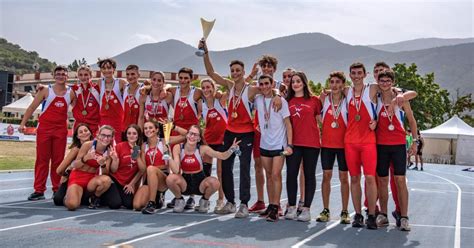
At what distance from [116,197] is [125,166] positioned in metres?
0.44

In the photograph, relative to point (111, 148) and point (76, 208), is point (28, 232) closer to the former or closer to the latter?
point (76, 208)

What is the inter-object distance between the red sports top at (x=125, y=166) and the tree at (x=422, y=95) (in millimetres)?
42479

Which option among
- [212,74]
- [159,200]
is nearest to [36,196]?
[159,200]

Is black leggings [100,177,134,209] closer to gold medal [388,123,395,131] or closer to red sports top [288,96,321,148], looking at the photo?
red sports top [288,96,321,148]

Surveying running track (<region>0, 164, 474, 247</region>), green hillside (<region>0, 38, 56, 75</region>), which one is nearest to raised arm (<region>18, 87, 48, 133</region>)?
running track (<region>0, 164, 474, 247</region>)

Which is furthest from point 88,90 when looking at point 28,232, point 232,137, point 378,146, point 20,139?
point 20,139

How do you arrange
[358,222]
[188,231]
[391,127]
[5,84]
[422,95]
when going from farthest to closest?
[422,95], [5,84], [358,222], [391,127], [188,231]

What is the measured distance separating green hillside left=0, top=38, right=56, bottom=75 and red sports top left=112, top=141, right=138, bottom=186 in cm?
10392

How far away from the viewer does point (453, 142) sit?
34344 mm

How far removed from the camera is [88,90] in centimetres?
825

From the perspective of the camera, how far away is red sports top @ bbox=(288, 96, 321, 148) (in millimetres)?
6781

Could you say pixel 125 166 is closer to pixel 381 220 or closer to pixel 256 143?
pixel 256 143

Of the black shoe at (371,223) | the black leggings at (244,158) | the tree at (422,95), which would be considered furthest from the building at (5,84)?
the tree at (422,95)

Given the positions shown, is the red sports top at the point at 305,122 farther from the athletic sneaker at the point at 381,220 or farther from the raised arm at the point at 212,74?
the athletic sneaker at the point at 381,220
